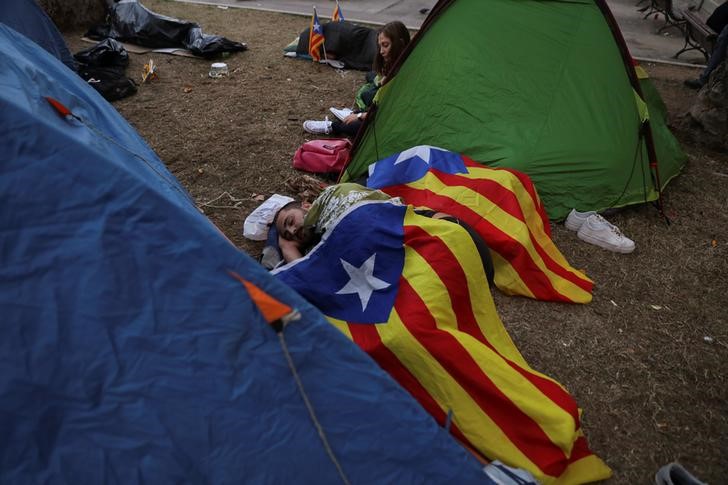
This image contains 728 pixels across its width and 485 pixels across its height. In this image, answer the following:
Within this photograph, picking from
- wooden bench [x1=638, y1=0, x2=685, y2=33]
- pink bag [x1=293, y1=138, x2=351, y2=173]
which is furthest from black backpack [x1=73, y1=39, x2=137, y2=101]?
wooden bench [x1=638, y1=0, x2=685, y2=33]

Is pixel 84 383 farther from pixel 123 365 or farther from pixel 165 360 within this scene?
pixel 165 360

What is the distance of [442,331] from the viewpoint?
2180mm

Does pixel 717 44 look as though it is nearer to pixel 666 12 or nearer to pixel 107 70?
pixel 666 12

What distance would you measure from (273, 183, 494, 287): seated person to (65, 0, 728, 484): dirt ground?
489 millimetres

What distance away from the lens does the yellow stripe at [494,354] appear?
201 centimetres

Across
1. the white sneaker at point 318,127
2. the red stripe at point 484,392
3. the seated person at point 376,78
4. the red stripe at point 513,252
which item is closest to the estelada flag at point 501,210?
the red stripe at point 513,252

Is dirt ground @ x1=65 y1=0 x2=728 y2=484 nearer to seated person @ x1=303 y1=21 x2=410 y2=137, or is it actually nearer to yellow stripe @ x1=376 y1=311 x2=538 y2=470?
seated person @ x1=303 y1=21 x2=410 y2=137

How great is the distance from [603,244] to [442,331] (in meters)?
1.98

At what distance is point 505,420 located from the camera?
6.82 feet

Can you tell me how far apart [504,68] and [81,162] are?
10.9 ft

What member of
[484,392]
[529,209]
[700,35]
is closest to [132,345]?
[484,392]

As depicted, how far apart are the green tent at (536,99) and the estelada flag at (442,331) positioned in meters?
1.55

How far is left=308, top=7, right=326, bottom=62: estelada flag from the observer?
6.53 metres

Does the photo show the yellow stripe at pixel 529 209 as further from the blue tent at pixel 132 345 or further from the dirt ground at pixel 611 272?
the blue tent at pixel 132 345
